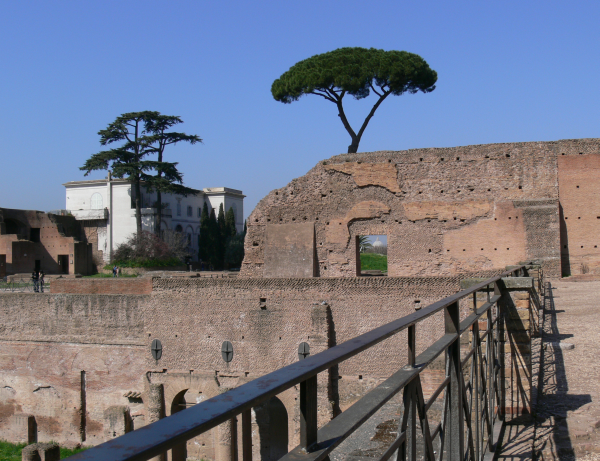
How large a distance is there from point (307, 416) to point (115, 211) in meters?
33.6

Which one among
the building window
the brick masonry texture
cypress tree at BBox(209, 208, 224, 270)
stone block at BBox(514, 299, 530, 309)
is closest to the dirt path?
stone block at BBox(514, 299, 530, 309)

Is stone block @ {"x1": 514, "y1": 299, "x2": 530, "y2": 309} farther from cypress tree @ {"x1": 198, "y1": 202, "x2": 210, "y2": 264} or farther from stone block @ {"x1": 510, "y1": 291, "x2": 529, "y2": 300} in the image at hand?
cypress tree @ {"x1": 198, "y1": 202, "x2": 210, "y2": 264}

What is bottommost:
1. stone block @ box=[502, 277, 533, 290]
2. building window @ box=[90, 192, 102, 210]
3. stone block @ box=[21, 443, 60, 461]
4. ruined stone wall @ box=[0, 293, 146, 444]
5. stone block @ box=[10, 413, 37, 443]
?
stone block @ box=[10, 413, 37, 443]

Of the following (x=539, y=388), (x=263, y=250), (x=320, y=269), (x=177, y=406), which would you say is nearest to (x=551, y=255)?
(x=320, y=269)

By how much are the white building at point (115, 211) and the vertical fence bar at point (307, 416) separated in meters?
30.5

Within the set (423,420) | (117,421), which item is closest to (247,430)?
(423,420)

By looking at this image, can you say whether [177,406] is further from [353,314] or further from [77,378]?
[353,314]

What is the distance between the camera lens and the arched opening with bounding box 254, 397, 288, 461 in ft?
35.9

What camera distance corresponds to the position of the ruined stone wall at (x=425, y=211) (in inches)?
586

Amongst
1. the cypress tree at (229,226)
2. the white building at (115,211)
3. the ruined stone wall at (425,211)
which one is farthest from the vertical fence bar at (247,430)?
the cypress tree at (229,226)

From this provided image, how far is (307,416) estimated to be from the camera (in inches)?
43.7

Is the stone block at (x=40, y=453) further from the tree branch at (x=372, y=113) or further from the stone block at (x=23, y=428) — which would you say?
the tree branch at (x=372, y=113)

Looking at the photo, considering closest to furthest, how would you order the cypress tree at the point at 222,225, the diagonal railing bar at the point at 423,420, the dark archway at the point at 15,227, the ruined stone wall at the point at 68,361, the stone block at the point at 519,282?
1. the diagonal railing bar at the point at 423,420
2. the stone block at the point at 519,282
3. the ruined stone wall at the point at 68,361
4. the dark archway at the point at 15,227
5. the cypress tree at the point at 222,225

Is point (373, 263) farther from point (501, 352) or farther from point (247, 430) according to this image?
point (247, 430)
